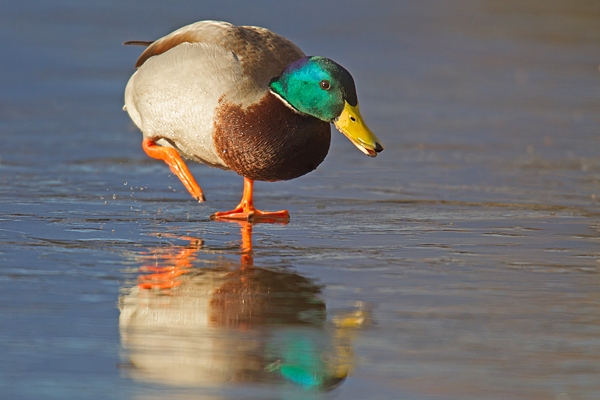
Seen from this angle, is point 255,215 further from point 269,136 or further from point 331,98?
point 331,98

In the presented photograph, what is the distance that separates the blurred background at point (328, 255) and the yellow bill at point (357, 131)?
1.43 feet

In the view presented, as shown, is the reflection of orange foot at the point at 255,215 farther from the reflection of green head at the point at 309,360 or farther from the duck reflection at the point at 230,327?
the reflection of green head at the point at 309,360

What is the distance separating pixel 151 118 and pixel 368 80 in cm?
510

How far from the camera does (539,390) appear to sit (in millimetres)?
3043

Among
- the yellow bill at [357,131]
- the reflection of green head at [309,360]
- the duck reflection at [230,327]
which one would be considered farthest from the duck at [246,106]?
the reflection of green head at [309,360]

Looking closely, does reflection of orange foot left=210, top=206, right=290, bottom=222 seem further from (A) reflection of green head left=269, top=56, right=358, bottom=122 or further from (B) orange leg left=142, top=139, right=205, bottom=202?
(A) reflection of green head left=269, top=56, right=358, bottom=122

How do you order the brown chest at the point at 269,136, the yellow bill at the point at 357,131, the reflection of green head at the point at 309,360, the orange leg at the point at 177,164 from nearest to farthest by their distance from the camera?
the reflection of green head at the point at 309,360 → the yellow bill at the point at 357,131 → the brown chest at the point at 269,136 → the orange leg at the point at 177,164

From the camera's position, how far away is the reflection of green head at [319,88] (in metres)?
4.87

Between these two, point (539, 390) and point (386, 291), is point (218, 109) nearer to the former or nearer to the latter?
point (386, 291)

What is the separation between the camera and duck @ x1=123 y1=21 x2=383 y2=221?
16.1 ft

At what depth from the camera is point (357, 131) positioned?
4852 millimetres

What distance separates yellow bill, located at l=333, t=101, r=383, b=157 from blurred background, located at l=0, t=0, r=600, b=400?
17.2 inches

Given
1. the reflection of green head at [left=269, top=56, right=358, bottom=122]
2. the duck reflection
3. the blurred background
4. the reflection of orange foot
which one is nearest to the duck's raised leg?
the reflection of orange foot

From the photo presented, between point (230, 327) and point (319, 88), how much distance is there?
1.65 meters
